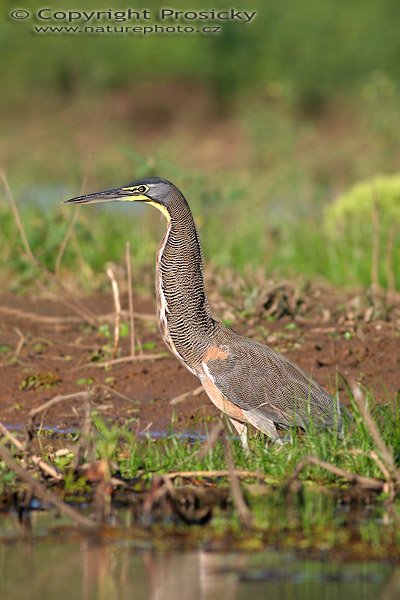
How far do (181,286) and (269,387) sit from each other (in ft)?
2.42

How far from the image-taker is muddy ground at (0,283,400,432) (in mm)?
8688

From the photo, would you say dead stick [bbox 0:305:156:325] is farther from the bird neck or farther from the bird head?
the bird head

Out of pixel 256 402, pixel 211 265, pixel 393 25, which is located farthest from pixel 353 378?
pixel 393 25

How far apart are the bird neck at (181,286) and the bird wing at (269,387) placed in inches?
7.7

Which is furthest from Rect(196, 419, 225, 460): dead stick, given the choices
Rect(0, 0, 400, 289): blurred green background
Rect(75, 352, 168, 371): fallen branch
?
Rect(0, 0, 400, 289): blurred green background

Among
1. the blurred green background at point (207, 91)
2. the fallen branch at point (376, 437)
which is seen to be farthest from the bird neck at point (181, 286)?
the blurred green background at point (207, 91)

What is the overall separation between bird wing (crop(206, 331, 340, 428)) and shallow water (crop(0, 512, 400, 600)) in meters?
1.80

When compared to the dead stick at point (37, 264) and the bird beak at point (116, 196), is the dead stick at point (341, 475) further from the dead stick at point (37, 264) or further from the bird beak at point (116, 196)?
the dead stick at point (37, 264)

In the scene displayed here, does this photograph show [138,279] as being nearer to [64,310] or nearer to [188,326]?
[64,310]

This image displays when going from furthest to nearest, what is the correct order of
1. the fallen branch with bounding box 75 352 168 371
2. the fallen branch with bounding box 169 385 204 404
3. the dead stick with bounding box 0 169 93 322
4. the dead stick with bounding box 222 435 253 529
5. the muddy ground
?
the dead stick with bounding box 0 169 93 322, the fallen branch with bounding box 75 352 168 371, the muddy ground, the fallen branch with bounding box 169 385 204 404, the dead stick with bounding box 222 435 253 529

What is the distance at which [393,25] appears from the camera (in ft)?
99.1

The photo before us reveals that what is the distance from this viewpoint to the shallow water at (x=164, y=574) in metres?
5.06

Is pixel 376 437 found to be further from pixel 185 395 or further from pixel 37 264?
pixel 37 264

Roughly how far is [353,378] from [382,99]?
6.53 m
